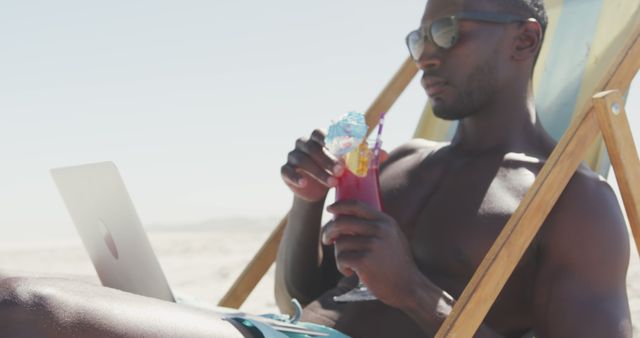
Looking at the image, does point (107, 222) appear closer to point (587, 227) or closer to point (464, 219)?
point (464, 219)

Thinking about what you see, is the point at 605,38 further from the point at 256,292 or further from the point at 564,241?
the point at 256,292

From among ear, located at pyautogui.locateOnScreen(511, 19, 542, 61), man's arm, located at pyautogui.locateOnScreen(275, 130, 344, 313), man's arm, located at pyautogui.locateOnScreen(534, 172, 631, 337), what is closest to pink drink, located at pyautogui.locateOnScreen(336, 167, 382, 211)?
man's arm, located at pyautogui.locateOnScreen(275, 130, 344, 313)

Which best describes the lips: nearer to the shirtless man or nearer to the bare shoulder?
the shirtless man

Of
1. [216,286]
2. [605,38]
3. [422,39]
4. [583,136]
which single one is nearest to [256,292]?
[216,286]

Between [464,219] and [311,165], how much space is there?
0.40 metres

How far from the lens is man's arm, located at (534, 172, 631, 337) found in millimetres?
2057

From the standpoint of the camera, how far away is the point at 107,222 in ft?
7.37

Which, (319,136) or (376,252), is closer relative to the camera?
(376,252)

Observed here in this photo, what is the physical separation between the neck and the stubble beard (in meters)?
0.04

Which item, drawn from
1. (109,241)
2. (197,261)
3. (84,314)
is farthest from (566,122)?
(197,261)

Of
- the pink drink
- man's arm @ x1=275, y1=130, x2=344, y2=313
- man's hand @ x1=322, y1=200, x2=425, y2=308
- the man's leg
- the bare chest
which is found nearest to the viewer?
the man's leg

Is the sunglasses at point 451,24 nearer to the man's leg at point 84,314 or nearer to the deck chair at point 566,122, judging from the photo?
the deck chair at point 566,122

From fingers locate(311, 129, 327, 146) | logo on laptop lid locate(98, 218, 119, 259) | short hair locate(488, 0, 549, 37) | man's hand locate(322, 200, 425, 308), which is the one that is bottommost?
logo on laptop lid locate(98, 218, 119, 259)

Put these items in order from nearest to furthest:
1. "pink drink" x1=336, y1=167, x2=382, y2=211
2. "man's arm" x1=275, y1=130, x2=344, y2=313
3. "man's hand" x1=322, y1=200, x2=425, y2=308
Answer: "man's hand" x1=322, y1=200, x2=425, y2=308 < "pink drink" x1=336, y1=167, x2=382, y2=211 < "man's arm" x1=275, y1=130, x2=344, y2=313
